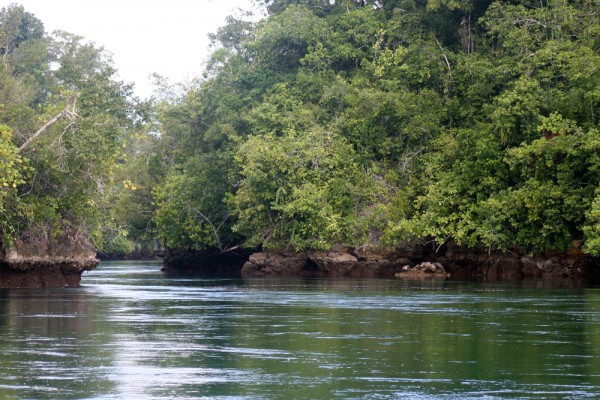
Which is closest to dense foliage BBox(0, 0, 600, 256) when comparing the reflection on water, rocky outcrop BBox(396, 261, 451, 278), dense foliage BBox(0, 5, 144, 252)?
dense foliage BBox(0, 5, 144, 252)

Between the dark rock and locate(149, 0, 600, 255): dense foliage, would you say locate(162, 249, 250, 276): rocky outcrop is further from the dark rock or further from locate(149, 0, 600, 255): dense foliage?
the dark rock

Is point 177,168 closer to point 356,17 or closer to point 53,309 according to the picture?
point 356,17

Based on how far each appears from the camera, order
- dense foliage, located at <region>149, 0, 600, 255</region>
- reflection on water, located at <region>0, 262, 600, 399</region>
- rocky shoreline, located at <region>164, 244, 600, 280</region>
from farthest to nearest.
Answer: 1. rocky shoreline, located at <region>164, 244, 600, 280</region>
2. dense foliage, located at <region>149, 0, 600, 255</region>
3. reflection on water, located at <region>0, 262, 600, 399</region>

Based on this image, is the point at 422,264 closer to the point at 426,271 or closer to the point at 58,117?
the point at 426,271

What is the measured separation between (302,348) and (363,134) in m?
36.9

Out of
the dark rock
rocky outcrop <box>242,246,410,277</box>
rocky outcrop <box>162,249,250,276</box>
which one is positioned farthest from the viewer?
rocky outcrop <box>162,249,250,276</box>

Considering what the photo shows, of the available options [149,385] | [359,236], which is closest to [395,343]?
[149,385]

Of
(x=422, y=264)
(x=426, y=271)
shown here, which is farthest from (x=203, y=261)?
(x=426, y=271)

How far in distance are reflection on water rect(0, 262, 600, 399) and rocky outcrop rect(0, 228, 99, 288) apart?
6607 millimetres

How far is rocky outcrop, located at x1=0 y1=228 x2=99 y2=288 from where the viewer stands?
34469 mm

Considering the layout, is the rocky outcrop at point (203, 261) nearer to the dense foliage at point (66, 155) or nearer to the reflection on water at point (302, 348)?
the dense foliage at point (66, 155)

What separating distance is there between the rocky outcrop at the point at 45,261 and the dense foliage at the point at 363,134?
1080 millimetres

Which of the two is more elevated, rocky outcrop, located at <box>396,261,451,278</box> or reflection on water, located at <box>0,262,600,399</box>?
rocky outcrop, located at <box>396,261,451,278</box>

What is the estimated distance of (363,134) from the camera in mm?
52156
